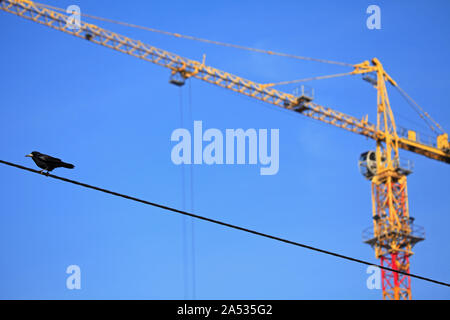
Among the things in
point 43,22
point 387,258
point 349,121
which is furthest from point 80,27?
point 387,258

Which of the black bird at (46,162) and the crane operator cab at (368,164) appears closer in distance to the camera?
the black bird at (46,162)

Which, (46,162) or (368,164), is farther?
(368,164)

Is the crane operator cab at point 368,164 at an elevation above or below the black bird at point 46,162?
above

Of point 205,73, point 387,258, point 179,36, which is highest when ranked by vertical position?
point 179,36

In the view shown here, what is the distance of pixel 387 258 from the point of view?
10144cm

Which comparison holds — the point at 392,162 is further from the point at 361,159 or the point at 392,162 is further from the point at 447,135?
the point at 447,135

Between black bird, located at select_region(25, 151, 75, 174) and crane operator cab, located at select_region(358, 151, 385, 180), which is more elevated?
crane operator cab, located at select_region(358, 151, 385, 180)

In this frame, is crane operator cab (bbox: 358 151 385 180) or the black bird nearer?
the black bird

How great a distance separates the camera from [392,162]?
109375 millimetres
